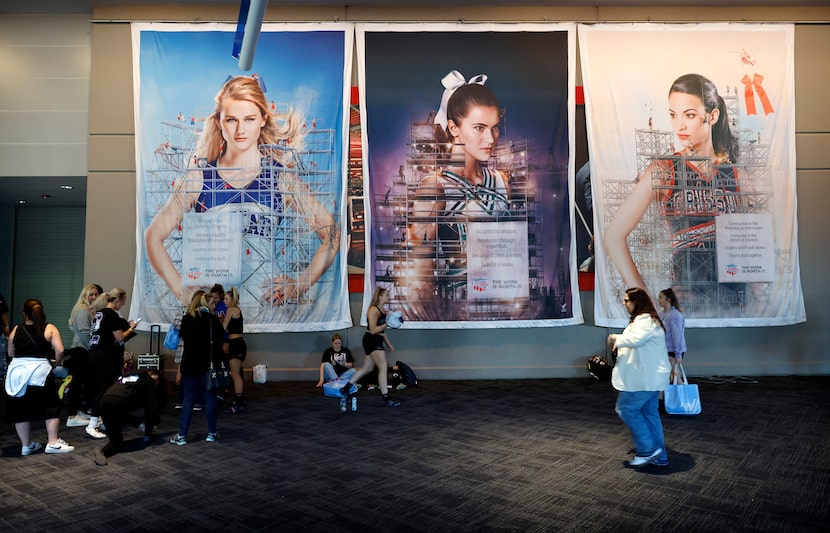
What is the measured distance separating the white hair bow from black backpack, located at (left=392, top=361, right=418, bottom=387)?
3752 mm

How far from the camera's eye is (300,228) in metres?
7.84

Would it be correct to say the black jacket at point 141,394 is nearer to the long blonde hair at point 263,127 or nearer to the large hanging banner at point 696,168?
the long blonde hair at point 263,127

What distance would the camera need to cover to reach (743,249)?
7.98 m

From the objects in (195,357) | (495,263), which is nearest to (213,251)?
(195,357)

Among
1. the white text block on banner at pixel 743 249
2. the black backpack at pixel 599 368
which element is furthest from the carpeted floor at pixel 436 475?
the white text block on banner at pixel 743 249

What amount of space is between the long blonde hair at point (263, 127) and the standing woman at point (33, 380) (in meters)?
4.15

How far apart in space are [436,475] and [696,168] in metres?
6.81

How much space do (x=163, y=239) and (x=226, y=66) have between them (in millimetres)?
2886

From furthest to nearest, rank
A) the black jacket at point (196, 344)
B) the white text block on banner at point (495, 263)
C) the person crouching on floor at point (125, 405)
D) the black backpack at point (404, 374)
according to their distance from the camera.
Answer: the white text block on banner at point (495, 263), the black backpack at point (404, 374), the black jacket at point (196, 344), the person crouching on floor at point (125, 405)

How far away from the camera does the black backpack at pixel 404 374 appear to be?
7324 mm

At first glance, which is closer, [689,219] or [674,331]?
[674,331]

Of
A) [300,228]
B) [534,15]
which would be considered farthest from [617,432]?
[534,15]

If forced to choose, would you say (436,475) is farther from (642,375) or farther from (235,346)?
(235,346)

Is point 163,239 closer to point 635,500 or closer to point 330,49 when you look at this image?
point 330,49
